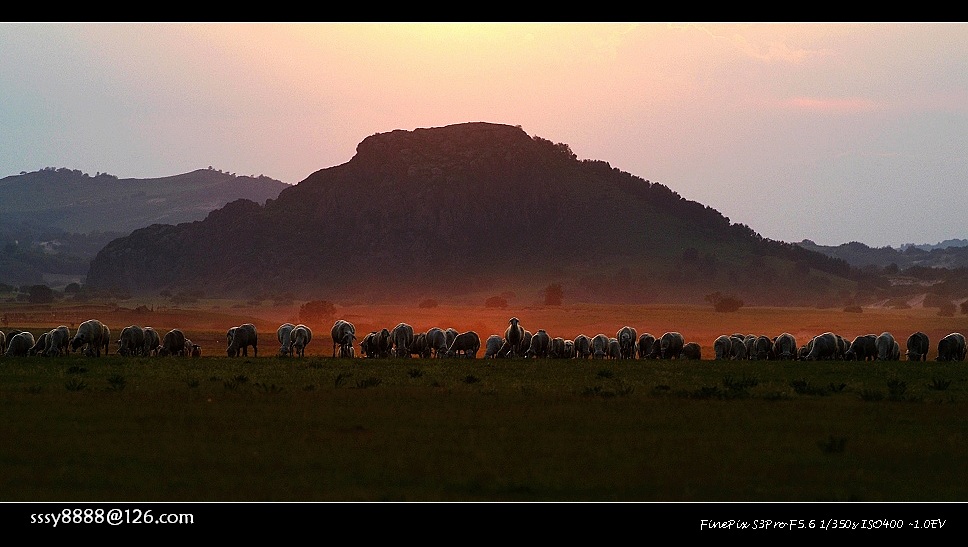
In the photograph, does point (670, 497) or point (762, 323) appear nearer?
point (670, 497)

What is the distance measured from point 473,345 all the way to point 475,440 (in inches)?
1636

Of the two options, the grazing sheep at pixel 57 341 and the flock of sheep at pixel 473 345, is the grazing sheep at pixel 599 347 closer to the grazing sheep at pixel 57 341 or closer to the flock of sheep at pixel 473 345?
the flock of sheep at pixel 473 345

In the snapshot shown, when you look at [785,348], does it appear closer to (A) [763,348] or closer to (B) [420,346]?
(A) [763,348]

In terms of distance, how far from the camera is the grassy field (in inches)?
574

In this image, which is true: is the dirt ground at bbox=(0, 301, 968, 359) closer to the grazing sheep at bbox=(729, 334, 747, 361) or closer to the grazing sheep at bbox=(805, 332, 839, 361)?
the grazing sheep at bbox=(729, 334, 747, 361)

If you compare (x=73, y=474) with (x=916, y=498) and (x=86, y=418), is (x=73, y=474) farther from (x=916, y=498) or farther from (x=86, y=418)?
(x=916, y=498)

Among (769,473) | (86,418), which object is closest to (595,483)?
(769,473)

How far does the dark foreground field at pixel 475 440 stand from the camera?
14.6m

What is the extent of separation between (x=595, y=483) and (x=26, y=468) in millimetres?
7986

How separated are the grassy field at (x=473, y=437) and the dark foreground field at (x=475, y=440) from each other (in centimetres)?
6

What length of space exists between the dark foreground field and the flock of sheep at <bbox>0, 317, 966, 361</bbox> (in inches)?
883

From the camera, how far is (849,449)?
18.0 meters
